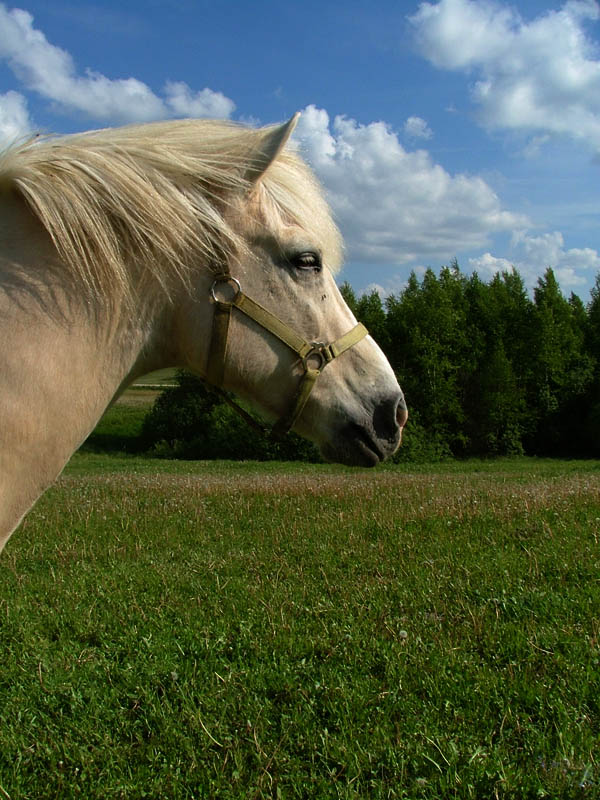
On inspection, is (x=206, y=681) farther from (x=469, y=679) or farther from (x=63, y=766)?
(x=469, y=679)

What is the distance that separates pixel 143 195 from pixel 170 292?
0.97ft

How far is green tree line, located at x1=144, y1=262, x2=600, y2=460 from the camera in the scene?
38.5 metres

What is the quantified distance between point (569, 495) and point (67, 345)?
26.2 feet

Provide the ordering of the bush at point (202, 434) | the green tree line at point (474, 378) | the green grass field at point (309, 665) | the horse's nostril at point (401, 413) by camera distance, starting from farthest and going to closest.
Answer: the green tree line at point (474, 378) → the bush at point (202, 434) → the green grass field at point (309, 665) → the horse's nostril at point (401, 413)

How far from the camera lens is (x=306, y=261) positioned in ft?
6.73

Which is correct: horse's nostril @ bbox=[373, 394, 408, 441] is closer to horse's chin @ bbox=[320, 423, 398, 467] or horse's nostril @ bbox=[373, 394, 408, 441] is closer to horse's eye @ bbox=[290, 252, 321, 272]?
horse's chin @ bbox=[320, 423, 398, 467]

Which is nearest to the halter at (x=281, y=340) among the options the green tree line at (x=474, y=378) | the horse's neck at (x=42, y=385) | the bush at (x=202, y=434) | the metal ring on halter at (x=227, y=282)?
the metal ring on halter at (x=227, y=282)

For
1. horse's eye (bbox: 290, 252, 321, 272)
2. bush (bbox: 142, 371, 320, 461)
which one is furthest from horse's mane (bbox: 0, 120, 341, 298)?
bush (bbox: 142, 371, 320, 461)

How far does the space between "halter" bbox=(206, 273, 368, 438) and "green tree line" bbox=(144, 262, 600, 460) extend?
34447mm

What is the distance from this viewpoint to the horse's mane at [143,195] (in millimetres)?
1740

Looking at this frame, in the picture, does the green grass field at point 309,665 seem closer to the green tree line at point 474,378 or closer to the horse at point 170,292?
the horse at point 170,292

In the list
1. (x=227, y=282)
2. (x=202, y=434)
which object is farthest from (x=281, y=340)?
(x=202, y=434)

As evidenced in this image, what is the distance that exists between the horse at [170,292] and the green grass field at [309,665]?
1.45m

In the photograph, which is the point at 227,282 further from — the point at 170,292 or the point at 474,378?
the point at 474,378
